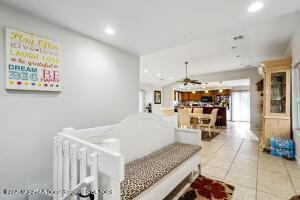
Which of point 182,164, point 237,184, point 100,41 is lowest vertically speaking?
point 237,184

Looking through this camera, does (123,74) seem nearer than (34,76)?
No

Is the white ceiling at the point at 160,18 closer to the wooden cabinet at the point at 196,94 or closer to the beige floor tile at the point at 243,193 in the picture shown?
the beige floor tile at the point at 243,193

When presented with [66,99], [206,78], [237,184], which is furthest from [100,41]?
[206,78]

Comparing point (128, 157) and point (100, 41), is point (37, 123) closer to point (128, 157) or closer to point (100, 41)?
point (128, 157)

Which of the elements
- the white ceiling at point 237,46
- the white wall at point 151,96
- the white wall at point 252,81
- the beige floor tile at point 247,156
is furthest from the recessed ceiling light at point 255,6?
the white wall at point 151,96

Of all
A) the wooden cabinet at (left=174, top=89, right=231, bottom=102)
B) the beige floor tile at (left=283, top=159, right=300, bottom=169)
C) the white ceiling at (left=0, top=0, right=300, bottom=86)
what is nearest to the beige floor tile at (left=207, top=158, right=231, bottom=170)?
the beige floor tile at (left=283, top=159, right=300, bottom=169)

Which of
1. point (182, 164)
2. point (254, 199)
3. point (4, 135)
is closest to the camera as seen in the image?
point (4, 135)

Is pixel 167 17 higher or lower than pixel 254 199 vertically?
higher

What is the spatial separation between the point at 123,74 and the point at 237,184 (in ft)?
8.98

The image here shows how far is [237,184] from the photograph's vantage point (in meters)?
2.14

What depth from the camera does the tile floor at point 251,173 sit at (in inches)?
76.5

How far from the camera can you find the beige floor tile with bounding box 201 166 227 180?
2.41 meters

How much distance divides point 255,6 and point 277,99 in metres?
2.77

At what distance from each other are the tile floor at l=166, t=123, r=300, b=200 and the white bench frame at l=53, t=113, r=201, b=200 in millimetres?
514
